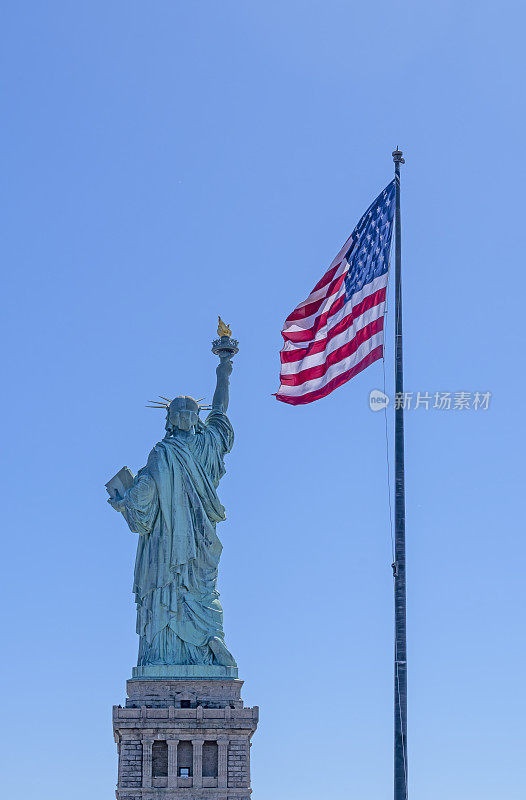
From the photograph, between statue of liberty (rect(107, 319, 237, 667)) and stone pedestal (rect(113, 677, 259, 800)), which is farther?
statue of liberty (rect(107, 319, 237, 667))

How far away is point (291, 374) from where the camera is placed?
34312mm

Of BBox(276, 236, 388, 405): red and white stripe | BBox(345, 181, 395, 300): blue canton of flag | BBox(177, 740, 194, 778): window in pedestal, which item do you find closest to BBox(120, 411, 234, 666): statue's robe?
BBox(177, 740, 194, 778): window in pedestal

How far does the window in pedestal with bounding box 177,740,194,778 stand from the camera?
148ft

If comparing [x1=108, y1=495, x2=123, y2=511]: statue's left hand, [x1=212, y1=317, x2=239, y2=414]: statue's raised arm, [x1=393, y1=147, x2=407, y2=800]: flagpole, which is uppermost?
[x1=212, y1=317, x2=239, y2=414]: statue's raised arm

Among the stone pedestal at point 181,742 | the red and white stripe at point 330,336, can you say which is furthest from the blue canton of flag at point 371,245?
the stone pedestal at point 181,742

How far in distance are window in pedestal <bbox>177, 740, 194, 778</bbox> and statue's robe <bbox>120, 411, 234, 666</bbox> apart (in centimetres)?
283

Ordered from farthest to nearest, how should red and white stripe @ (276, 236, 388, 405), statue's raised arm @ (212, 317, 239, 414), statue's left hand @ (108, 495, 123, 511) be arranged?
statue's raised arm @ (212, 317, 239, 414) < statue's left hand @ (108, 495, 123, 511) < red and white stripe @ (276, 236, 388, 405)

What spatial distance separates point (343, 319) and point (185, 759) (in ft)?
63.1

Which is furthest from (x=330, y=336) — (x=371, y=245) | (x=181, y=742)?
(x=181, y=742)

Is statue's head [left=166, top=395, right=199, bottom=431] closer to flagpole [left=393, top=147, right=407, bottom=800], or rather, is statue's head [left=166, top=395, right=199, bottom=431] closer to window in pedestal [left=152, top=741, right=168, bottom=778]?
window in pedestal [left=152, top=741, right=168, bottom=778]

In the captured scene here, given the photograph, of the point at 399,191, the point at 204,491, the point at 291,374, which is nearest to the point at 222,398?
the point at 204,491

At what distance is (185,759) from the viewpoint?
4531 centimetres

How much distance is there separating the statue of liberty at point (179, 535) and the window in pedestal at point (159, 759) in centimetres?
281

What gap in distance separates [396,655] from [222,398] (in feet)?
83.1
